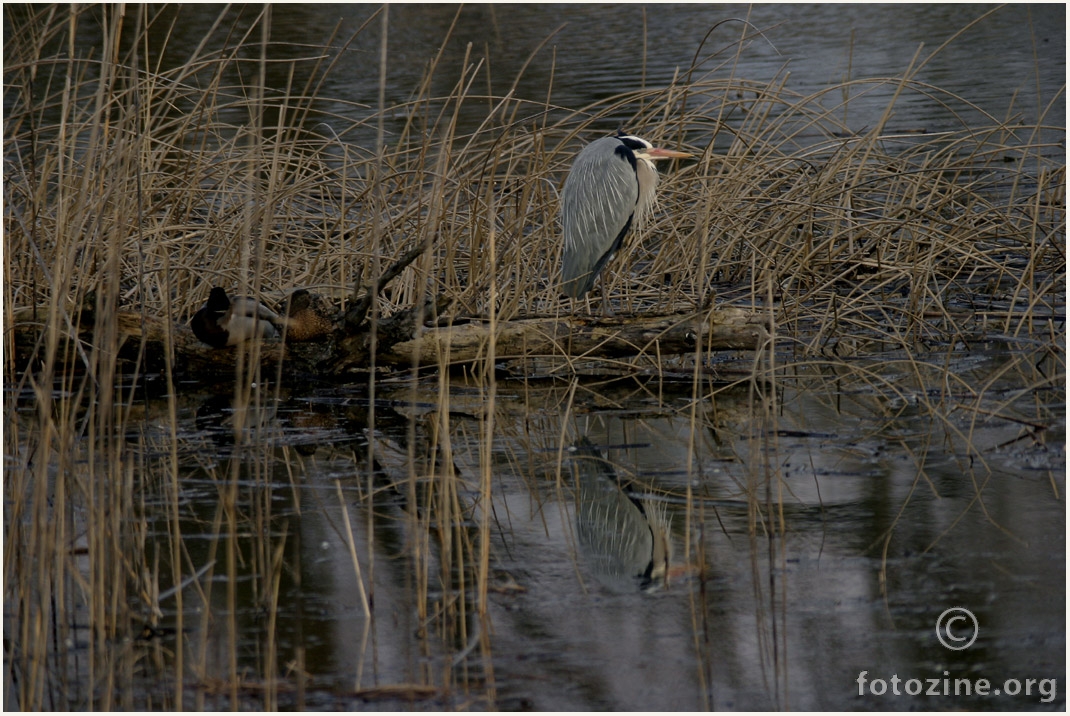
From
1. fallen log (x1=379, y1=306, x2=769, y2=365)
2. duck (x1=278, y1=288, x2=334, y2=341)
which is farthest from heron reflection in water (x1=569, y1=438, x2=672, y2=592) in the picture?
duck (x1=278, y1=288, x2=334, y2=341)

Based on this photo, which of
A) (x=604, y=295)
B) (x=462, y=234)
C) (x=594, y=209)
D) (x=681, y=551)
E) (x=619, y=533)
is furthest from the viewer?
(x=462, y=234)

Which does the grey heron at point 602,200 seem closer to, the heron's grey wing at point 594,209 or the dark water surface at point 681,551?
the heron's grey wing at point 594,209

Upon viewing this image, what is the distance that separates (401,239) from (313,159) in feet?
2.40

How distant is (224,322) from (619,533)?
2.18 metres

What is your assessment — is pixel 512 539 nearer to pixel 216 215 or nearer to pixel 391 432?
pixel 391 432

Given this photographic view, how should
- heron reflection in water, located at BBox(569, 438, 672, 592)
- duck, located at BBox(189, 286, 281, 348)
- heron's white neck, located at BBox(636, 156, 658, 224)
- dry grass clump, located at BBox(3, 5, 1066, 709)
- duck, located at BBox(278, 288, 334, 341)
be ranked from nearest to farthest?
1. heron reflection in water, located at BBox(569, 438, 672, 592)
2. dry grass clump, located at BBox(3, 5, 1066, 709)
3. duck, located at BBox(189, 286, 281, 348)
4. duck, located at BBox(278, 288, 334, 341)
5. heron's white neck, located at BBox(636, 156, 658, 224)

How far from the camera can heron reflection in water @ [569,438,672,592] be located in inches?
128

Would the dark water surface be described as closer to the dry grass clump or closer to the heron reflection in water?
the heron reflection in water

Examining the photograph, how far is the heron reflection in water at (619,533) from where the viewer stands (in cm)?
326

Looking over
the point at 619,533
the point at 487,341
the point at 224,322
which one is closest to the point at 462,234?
the point at 487,341

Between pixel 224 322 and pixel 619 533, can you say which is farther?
pixel 224 322

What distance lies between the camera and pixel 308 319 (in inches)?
203

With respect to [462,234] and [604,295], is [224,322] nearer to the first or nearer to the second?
[462,234]

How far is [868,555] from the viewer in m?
3.30
